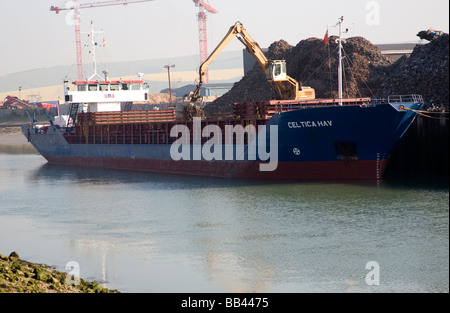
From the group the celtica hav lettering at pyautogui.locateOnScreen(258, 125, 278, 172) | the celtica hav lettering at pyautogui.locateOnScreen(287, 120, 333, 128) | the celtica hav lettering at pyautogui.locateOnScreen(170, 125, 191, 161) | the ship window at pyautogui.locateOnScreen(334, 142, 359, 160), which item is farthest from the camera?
the celtica hav lettering at pyautogui.locateOnScreen(170, 125, 191, 161)

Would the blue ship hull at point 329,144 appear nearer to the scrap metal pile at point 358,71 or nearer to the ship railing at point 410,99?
the ship railing at point 410,99

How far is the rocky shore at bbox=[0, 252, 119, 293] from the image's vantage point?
13242mm

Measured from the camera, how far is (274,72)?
35688 mm

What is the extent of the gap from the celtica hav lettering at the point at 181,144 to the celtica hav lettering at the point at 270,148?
6.73m

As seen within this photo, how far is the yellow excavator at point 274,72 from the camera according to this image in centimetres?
3574

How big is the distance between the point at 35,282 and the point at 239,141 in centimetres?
2012

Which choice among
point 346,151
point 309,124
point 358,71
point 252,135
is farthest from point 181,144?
point 358,71

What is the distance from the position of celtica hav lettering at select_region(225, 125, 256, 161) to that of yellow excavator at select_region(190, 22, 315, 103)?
4.33 meters

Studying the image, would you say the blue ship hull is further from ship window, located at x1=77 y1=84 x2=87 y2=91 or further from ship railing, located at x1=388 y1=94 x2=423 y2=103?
ship window, located at x1=77 y1=84 x2=87 y2=91

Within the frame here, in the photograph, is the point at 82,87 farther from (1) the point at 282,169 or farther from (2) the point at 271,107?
(1) the point at 282,169

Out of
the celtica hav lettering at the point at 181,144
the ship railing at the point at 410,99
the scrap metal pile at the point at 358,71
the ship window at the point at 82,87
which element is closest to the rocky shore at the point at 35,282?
the ship railing at the point at 410,99
